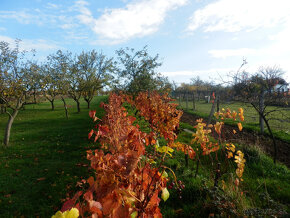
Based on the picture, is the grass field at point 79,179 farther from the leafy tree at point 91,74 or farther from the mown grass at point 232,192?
the leafy tree at point 91,74

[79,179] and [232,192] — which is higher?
[232,192]

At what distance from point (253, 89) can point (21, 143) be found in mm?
10656

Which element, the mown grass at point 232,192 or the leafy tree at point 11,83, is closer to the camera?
the mown grass at point 232,192

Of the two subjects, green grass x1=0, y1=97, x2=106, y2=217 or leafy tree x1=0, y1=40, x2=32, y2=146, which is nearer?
green grass x1=0, y1=97, x2=106, y2=217

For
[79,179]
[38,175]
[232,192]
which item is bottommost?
[38,175]

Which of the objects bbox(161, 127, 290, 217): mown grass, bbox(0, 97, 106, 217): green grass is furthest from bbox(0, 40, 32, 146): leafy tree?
bbox(161, 127, 290, 217): mown grass

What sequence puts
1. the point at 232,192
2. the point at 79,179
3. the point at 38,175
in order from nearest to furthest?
the point at 232,192 < the point at 79,179 < the point at 38,175

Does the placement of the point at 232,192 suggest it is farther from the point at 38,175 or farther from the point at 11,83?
the point at 11,83

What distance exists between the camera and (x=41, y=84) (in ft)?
28.5

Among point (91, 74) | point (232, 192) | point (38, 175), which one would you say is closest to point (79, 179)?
point (38, 175)

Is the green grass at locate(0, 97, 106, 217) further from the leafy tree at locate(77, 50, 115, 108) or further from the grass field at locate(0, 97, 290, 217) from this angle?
the leafy tree at locate(77, 50, 115, 108)

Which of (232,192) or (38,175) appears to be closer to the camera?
(232,192)

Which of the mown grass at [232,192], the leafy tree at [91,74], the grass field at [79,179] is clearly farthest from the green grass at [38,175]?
the leafy tree at [91,74]

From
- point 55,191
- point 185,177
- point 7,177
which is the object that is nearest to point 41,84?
point 7,177
